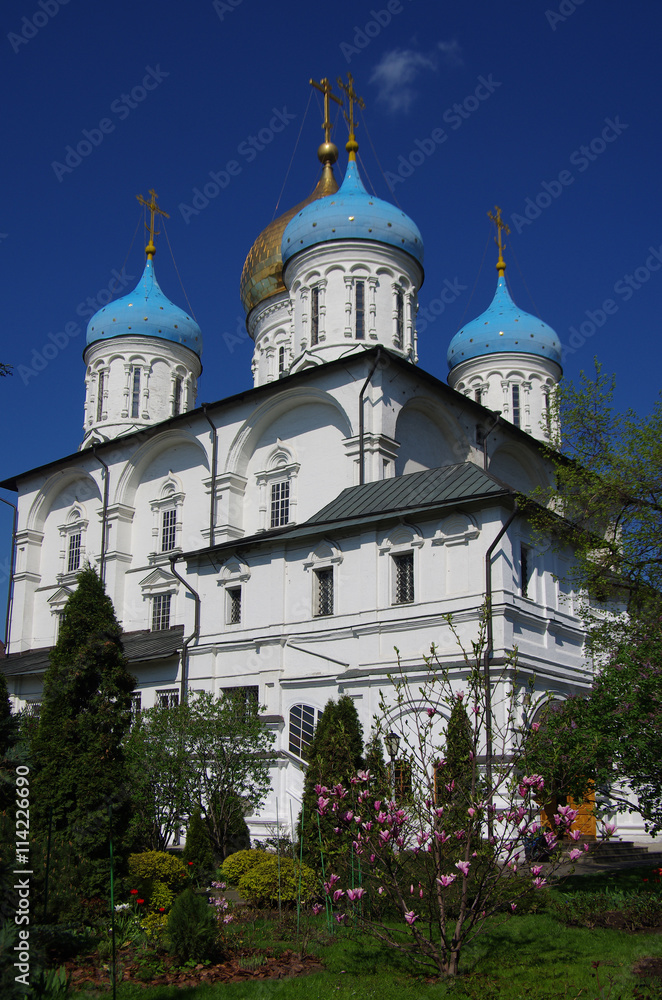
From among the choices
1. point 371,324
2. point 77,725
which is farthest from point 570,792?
point 371,324

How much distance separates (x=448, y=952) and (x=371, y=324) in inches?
649

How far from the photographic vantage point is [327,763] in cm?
1058

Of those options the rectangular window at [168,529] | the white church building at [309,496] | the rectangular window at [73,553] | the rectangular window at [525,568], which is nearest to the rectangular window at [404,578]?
the white church building at [309,496]

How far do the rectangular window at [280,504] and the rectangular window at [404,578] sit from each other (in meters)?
5.44

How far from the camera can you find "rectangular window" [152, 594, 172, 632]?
21.5 m

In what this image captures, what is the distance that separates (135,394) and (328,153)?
9392mm

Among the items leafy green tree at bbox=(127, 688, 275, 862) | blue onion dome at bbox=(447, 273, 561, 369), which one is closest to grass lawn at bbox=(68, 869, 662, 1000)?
leafy green tree at bbox=(127, 688, 275, 862)

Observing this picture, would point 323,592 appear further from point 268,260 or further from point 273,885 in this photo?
point 268,260

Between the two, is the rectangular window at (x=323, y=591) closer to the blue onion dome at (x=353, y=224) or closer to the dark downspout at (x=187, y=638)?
the dark downspout at (x=187, y=638)

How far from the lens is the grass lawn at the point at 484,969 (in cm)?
593

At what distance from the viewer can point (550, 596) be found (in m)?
14.1

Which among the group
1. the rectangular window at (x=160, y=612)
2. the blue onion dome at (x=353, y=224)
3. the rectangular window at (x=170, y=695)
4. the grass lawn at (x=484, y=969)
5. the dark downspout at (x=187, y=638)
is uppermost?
the blue onion dome at (x=353, y=224)

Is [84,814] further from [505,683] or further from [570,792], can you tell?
[505,683]

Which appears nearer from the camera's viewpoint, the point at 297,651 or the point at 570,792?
the point at 570,792
